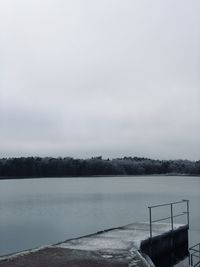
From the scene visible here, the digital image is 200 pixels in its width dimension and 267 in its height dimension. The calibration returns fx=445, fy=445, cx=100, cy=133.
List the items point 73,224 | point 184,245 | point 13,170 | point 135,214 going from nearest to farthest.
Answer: point 184,245, point 73,224, point 135,214, point 13,170

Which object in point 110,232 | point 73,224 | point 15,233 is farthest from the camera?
point 73,224

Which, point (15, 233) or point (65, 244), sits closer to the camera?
point (65, 244)

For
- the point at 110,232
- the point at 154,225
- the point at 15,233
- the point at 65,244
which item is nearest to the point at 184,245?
the point at 154,225

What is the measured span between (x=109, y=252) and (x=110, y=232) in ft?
12.2

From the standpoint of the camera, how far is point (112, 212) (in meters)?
35.7

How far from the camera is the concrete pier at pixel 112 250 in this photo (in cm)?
959

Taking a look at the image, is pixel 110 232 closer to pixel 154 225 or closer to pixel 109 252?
pixel 154 225

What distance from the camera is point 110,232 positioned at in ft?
47.6

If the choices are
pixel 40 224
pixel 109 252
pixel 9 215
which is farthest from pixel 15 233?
pixel 109 252

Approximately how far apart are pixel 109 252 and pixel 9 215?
24685mm

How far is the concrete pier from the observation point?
9.59m

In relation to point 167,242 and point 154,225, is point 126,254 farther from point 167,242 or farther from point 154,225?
point 154,225

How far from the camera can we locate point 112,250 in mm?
11086

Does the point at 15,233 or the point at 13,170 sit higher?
the point at 13,170
